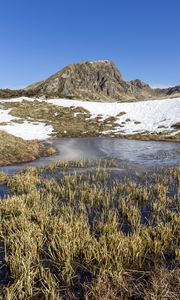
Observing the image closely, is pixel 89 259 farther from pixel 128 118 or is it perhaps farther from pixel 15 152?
pixel 128 118

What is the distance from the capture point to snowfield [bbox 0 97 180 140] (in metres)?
46.6

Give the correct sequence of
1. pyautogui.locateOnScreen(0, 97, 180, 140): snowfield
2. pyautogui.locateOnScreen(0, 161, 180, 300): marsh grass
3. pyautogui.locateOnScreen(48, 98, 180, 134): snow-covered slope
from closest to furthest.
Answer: pyautogui.locateOnScreen(0, 161, 180, 300): marsh grass < pyautogui.locateOnScreen(0, 97, 180, 140): snowfield < pyautogui.locateOnScreen(48, 98, 180, 134): snow-covered slope

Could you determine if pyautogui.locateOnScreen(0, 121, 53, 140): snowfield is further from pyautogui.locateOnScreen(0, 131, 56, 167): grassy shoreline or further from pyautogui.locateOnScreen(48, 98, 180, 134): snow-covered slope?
pyautogui.locateOnScreen(0, 131, 56, 167): grassy shoreline

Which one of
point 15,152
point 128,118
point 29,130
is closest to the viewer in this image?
point 15,152

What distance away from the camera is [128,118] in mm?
55500

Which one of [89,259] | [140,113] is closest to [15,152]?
[89,259]

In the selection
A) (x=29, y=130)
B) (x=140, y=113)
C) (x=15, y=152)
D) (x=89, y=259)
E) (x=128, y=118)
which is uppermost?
(x=140, y=113)

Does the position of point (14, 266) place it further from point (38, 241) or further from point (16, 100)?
point (16, 100)

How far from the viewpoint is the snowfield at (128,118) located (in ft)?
153

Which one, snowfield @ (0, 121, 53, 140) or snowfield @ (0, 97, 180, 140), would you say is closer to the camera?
snowfield @ (0, 121, 53, 140)

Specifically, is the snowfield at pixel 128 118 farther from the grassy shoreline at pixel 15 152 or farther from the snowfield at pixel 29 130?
the grassy shoreline at pixel 15 152

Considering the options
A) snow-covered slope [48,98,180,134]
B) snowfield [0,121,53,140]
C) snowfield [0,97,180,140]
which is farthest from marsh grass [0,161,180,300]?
snow-covered slope [48,98,180,134]

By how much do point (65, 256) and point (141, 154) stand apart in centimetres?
2192

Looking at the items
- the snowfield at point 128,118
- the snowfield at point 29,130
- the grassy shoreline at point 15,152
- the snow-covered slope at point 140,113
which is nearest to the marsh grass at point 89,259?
the grassy shoreline at point 15,152
